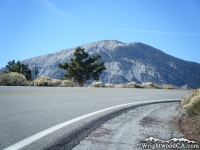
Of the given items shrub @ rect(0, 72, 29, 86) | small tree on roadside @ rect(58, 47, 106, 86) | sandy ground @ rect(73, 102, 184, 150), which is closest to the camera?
sandy ground @ rect(73, 102, 184, 150)

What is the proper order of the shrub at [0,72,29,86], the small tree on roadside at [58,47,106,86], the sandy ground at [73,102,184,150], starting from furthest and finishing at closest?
1. the small tree on roadside at [58,47,106,86]
2. the shrub at [0,72,29,86]
3. the sandy ground at [73,102,184,150]

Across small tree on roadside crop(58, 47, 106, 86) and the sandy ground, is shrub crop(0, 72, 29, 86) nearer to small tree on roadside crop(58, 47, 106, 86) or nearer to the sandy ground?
the sandy ground

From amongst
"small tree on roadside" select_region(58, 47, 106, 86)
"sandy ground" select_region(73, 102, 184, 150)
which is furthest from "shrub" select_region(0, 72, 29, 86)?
"small tree on roadside" select_region(58, 47, 106, 86)

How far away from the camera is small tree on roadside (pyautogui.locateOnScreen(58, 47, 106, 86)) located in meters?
46.5

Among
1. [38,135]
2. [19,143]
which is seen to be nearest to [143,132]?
[38,135]

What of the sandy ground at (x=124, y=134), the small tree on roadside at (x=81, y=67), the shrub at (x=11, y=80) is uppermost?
the small tree on roadside at (x=81, y=67)

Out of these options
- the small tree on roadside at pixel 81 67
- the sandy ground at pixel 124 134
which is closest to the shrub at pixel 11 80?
the sandy ground at pixel 124 134

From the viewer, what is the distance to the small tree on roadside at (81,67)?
4653cm

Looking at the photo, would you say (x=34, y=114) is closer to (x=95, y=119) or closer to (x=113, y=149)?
(x=95, y=119)

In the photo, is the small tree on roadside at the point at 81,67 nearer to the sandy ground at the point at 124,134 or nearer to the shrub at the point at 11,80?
the shrub at the point at 11,80

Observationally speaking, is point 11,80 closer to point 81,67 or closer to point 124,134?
point 124,134

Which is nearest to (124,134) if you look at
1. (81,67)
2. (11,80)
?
(11,80)

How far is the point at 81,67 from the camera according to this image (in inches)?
1817

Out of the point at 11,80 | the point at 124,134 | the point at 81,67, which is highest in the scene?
the point at 81,67
